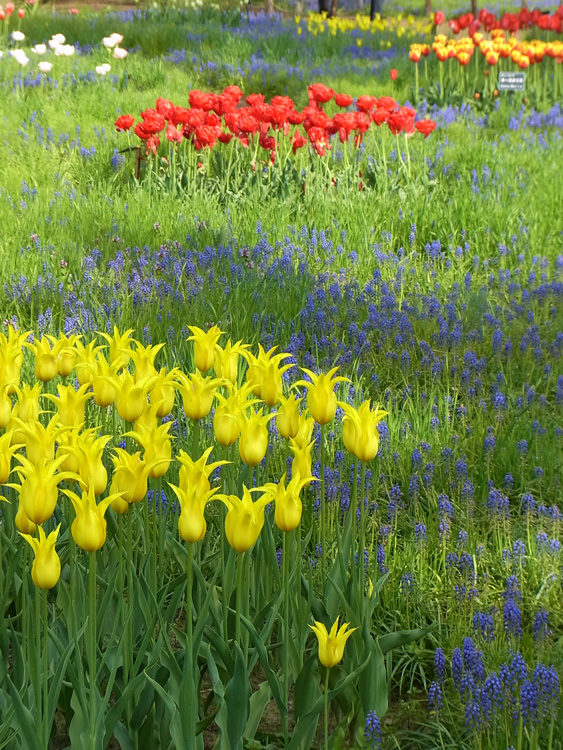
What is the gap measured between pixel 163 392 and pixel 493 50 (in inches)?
270

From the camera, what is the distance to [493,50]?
7.54 meters

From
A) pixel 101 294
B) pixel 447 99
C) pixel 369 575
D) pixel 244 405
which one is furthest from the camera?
pixel 447 99

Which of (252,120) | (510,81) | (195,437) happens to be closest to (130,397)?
(195,437)

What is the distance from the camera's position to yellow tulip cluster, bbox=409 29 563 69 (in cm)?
738

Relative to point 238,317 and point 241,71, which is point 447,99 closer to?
point 241,71

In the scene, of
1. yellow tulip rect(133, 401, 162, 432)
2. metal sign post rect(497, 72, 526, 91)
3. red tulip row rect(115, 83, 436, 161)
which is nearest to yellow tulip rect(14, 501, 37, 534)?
yellow tulip rect(133, 401, 162, 432)

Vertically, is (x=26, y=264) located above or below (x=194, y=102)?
below

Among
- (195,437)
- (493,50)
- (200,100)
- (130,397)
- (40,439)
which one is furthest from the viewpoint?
(493,50)

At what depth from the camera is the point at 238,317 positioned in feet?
11.1

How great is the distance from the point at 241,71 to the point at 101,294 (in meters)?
5.49

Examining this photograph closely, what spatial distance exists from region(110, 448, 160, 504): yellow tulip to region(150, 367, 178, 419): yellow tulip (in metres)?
0.20

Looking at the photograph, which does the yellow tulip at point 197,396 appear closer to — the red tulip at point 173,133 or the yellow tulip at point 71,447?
the yellow tulip at point 71,447

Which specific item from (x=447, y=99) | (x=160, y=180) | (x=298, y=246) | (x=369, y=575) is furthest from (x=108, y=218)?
(x=447, y=99)

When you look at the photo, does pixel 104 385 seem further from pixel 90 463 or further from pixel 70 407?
Answer: pixel 90 463
